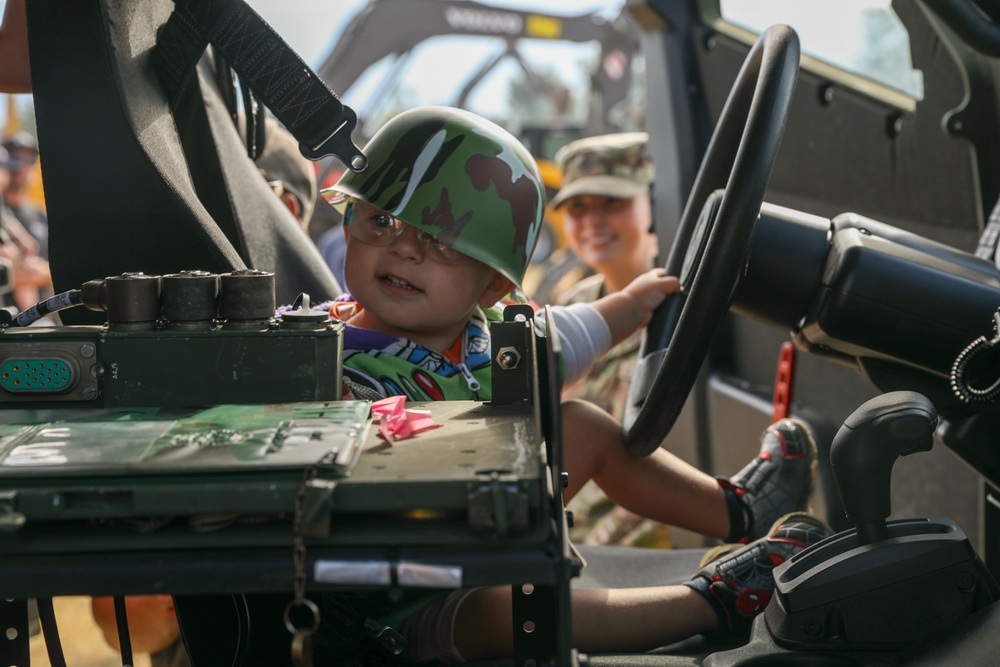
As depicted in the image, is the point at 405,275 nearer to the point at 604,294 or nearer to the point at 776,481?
the point at 776,481

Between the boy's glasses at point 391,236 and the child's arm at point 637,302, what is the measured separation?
35 cm

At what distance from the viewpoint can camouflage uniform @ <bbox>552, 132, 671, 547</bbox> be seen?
10.7 feet

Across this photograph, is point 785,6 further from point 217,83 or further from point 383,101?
point 383,101

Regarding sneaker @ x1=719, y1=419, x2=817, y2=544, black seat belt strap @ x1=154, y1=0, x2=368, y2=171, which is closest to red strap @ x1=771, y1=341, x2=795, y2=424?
sneaker @ x1=719, y1=419, x2=817, y2=544

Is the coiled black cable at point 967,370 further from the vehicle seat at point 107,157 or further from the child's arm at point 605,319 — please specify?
the vehicle seat at point 107,157

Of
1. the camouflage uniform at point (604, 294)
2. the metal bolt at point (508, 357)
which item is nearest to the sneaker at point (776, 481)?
the metal bolt at point (508, 357)

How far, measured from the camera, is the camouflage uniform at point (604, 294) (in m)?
3.27

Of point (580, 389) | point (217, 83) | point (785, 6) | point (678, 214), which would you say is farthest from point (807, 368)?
Result: point (217, 83)

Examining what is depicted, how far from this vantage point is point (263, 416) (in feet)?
3.54

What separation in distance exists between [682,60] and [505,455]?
7.74ft

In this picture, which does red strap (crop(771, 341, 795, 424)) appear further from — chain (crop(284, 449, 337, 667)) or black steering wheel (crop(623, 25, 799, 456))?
chain (crop(284, 449, 337, 667))

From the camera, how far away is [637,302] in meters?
1.89

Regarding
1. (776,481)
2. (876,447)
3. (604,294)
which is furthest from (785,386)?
(604,294)

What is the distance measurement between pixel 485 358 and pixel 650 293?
325mm
